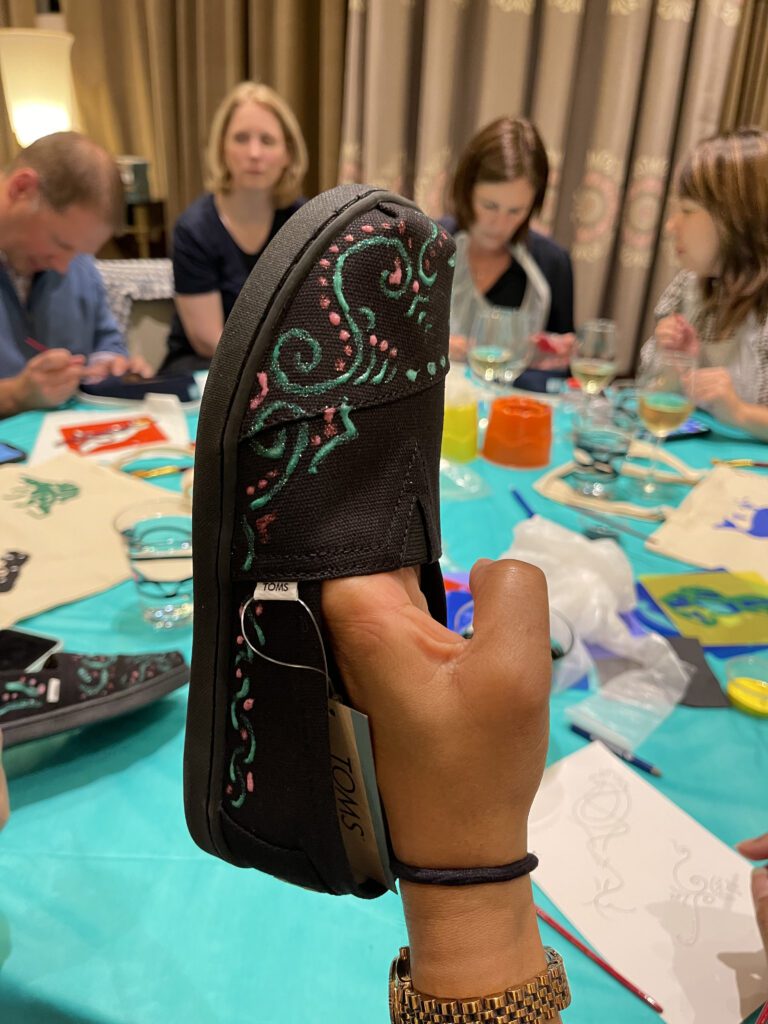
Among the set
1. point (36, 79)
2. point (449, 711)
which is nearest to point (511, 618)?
point (449, 711)

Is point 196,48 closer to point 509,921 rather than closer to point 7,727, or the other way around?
point 7,727

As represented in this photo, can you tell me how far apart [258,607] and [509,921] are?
230 millimetres

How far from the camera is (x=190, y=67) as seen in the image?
2613mm

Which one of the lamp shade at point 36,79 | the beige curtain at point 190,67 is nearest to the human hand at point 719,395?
the beige curtain at point 190,67

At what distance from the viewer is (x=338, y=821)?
462 mm

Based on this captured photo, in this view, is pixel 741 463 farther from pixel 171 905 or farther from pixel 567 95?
pixel 567 95

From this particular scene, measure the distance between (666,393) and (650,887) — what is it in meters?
0.78

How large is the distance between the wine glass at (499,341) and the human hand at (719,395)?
1.00 ft

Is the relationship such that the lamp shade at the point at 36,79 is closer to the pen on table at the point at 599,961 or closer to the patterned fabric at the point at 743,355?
the patterned fabric at the point at 743,355

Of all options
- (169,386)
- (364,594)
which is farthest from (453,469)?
(364,594)

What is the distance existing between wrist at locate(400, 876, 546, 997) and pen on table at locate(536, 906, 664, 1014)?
0.19ft

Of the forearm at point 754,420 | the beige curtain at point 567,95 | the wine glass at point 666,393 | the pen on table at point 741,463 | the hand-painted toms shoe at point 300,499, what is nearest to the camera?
the hand-painted toms shoe at point 300,499

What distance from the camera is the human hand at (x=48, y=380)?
1.25m

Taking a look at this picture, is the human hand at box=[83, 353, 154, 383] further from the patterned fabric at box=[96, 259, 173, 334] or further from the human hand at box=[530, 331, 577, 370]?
the human hand at box=[530, 331, 577, 370]
